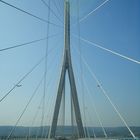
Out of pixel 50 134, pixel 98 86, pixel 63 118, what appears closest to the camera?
pixel 98 86

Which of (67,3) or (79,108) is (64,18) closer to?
(67,3)

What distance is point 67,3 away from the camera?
79.4 ft

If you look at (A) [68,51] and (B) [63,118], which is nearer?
(A) [68,51]

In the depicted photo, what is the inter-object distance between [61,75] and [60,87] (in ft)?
2.81

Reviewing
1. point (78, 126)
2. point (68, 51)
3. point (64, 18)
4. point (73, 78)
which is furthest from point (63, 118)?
point (64, 18)

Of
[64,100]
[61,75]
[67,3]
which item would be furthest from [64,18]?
[64,100]

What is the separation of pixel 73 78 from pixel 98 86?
12.1 ft

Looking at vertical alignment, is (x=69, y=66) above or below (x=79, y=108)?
above

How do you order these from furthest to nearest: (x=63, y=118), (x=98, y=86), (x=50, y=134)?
1. (x=63, y=118)
2. (x=50, y=134)
3. (x=98, y=86)

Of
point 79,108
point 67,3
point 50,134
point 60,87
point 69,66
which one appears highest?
point 67,3

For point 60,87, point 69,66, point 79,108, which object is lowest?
point 79,108

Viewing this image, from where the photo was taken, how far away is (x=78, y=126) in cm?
2384

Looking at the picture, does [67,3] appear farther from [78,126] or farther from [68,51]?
[78,126]

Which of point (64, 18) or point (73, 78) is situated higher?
point (64, 18)
